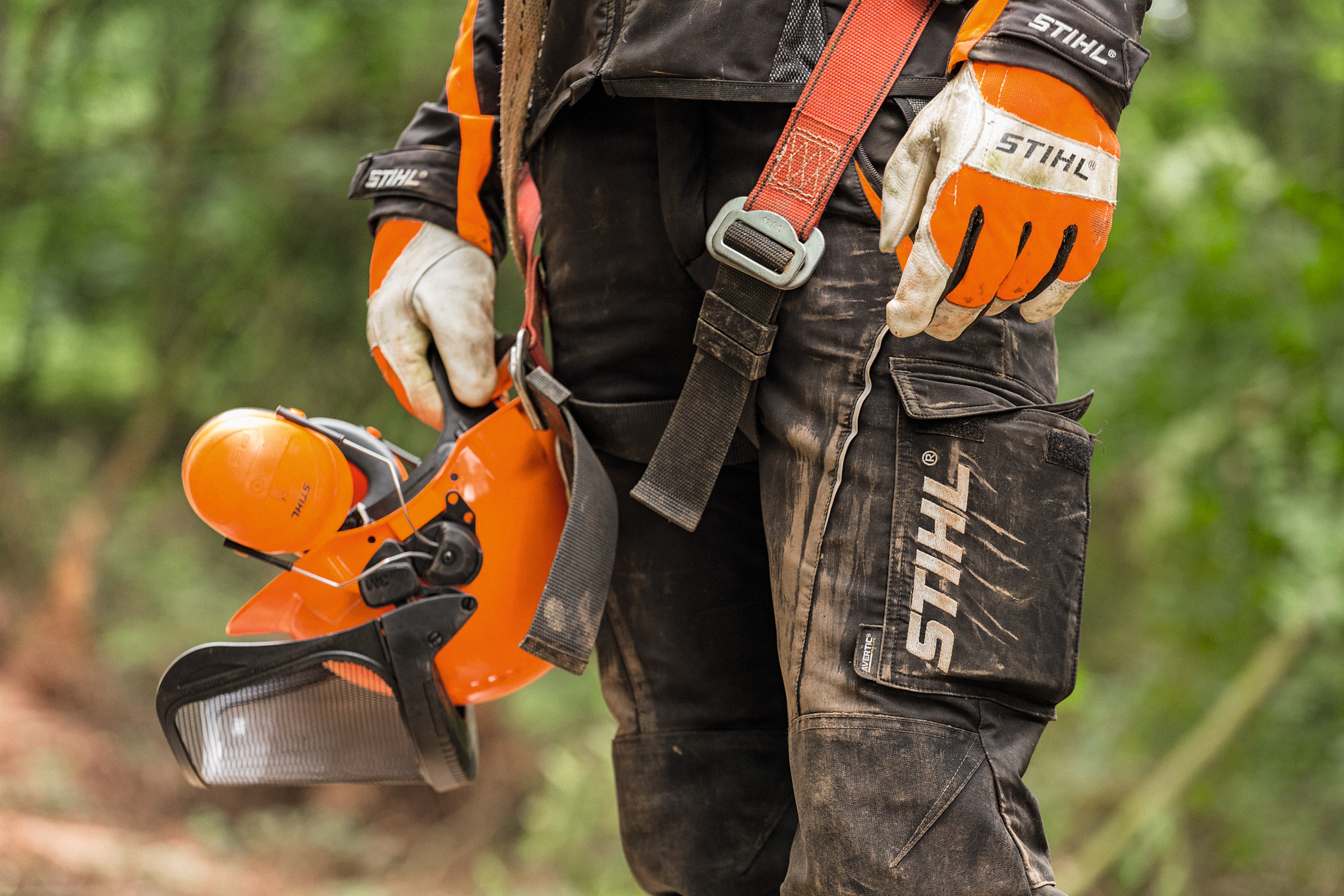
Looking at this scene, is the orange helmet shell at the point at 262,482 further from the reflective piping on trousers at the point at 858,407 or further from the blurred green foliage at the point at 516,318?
the blurred green foliage at the point at 516,318

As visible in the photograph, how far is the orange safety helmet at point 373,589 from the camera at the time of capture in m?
1.16

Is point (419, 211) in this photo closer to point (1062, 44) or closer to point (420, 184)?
point (420, 184)

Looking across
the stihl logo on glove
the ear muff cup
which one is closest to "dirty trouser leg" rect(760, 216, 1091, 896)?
the stihl logo on glove

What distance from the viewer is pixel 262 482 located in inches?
44.9

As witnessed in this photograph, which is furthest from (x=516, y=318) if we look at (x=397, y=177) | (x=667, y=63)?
(x=667, y=63)

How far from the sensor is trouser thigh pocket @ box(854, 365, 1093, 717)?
3.05 ft

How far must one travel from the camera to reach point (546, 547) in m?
1.31

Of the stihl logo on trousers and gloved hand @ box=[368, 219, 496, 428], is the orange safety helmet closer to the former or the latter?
gloved hand @ box=[368, 219, 496, 428]

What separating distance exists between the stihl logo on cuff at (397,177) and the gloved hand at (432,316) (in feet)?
0.17

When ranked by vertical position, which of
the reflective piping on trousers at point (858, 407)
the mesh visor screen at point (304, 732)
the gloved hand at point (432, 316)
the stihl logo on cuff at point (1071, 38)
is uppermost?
the stihl logo on cuff at point (1071, 38)

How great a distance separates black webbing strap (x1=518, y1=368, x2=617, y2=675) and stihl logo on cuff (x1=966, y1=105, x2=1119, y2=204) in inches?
21.8

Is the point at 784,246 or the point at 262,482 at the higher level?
the point at 784,246

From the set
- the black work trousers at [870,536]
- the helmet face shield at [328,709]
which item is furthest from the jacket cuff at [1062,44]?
the helmet face shield at [328,709]

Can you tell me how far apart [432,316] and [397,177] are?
0.72 feet
